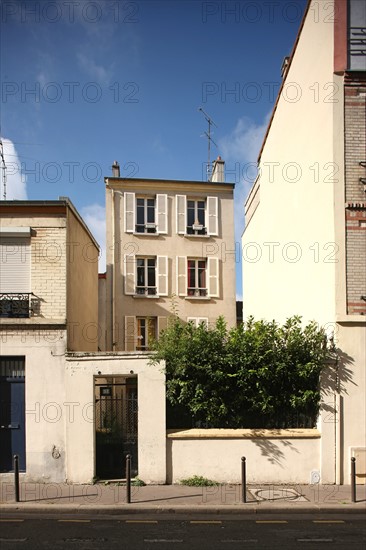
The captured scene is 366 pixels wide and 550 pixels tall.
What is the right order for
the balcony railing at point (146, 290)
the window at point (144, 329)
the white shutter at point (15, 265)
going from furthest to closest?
the balcony railing at point (146, 290) → the window at point (144, 329) → the white shutter at point (15, 265)

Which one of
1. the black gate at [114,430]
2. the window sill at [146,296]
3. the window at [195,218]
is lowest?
the black gate at [114,430]

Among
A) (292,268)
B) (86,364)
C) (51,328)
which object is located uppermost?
(292,268)

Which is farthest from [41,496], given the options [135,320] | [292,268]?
[135,320]

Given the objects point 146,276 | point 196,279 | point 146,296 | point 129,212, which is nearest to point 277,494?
point 146,296

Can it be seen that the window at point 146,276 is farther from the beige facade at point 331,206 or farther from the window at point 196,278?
the beige facade at point 331,206

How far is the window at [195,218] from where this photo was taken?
859 inches

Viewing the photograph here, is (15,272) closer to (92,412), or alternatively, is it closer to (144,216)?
(92,412)

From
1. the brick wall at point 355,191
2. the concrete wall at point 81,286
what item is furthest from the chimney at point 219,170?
the brick wall at point 355,191

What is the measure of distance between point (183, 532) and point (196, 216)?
15824 millimetres

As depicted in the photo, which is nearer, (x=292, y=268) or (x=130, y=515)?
(x=130, y=515)

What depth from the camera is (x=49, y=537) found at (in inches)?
294

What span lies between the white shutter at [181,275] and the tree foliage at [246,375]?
1007 centimetres

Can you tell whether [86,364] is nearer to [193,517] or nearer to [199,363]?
[199,363]

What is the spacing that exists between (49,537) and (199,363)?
4606mm
